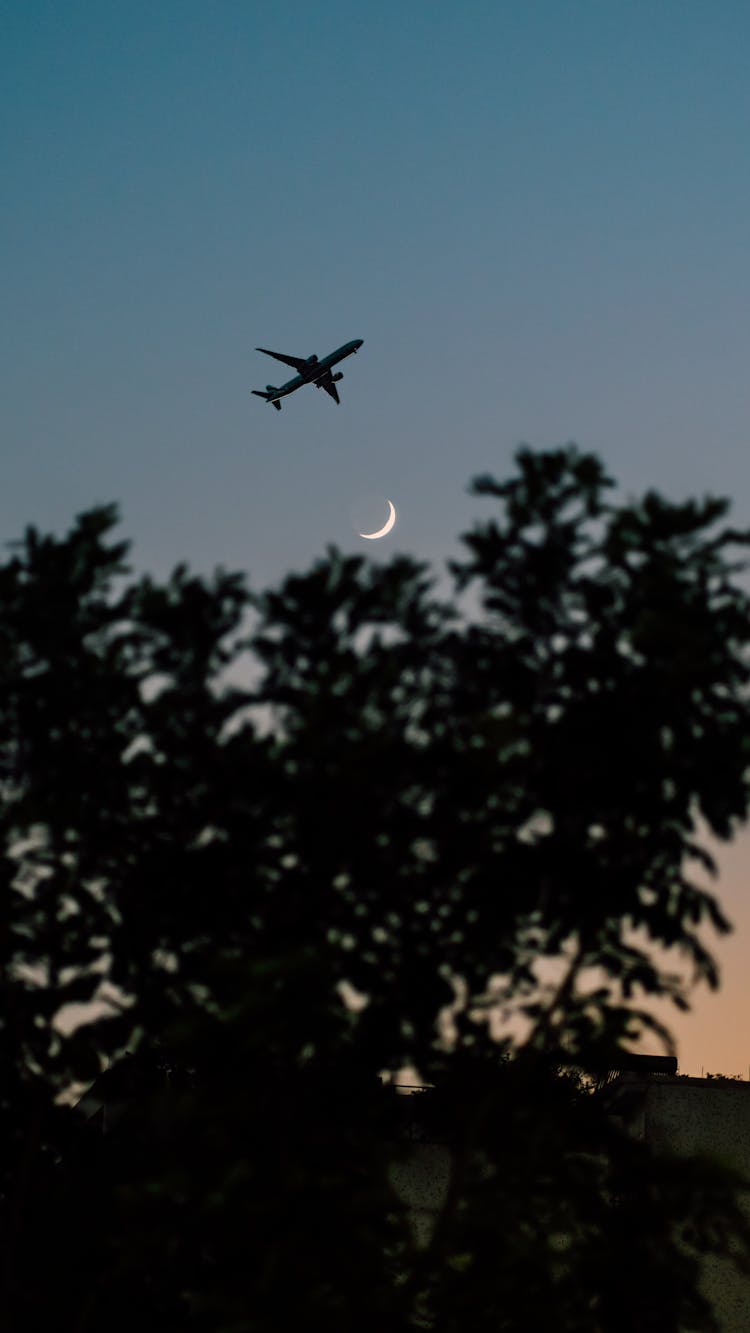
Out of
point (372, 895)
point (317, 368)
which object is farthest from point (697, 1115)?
point (317, 368)

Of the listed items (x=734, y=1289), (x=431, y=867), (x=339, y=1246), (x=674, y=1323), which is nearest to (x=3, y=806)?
(x=431, y=867)

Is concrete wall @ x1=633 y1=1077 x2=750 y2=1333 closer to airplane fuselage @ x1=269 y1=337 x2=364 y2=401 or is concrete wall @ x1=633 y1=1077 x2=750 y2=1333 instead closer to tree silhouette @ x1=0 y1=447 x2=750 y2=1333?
tree silhouette @ x1=0 y1=447 x2=750 y2=1333

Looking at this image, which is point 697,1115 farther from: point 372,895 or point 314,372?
point 314,372

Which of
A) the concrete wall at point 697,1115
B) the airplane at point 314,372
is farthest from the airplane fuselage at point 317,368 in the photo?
the concrete wall at point 697,1115

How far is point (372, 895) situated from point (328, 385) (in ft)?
230

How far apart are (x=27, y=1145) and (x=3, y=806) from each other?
366 centimetres

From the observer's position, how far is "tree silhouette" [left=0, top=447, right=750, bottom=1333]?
45.4 feet

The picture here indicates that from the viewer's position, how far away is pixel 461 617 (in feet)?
51.1

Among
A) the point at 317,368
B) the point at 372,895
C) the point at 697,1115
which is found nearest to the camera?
the point at 372,895

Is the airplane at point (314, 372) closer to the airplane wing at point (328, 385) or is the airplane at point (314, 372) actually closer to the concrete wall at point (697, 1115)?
the airplane wing at point (328, 385)

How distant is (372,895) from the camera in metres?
14.6

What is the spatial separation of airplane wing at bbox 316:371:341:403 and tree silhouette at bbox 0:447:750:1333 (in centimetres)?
6630

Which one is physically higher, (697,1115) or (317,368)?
(317,368)

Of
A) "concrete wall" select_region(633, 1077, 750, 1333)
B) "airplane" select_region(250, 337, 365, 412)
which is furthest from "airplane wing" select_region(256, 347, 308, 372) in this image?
"concrete wall" select_region(633, 1077, 750, 1333)
